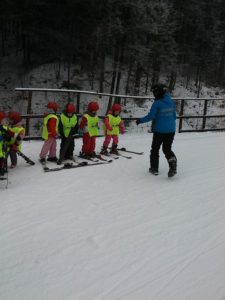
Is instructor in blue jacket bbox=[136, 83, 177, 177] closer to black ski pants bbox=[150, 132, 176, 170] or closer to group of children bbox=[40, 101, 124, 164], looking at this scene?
black ski pants bbox=[150, 132, 176, 170]

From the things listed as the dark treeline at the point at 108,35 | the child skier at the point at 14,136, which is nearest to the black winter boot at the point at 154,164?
the child skier at the point at 14,136

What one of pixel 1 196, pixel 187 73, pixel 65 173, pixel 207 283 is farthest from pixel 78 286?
pixel 187 73

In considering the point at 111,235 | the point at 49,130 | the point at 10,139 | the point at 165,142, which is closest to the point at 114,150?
the point at 49,130

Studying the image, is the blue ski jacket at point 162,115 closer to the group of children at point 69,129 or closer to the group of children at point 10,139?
the group of children at point 69,129

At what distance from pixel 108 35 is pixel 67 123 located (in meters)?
15.8

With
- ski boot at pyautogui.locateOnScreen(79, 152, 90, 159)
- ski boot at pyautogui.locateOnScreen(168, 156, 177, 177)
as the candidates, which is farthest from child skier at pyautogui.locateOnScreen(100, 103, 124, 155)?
ski boot at pyautogui.locateOnScreen(168, 156, 177, 177)

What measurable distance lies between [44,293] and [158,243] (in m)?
1.64

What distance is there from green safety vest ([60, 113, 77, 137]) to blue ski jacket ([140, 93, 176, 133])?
5.82 ft

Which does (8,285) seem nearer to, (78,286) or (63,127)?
(78,286)

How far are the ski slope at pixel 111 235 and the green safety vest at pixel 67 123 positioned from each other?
3.46 feet

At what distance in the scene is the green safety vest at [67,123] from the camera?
8.30 meters

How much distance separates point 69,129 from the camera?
836 centimetres

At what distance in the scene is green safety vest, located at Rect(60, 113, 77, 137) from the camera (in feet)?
27.2

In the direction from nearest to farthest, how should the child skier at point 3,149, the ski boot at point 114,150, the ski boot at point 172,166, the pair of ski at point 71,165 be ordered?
the child skier at point 3,149, the ski boot at point 172,166, the pair of ski at point 71,165, the ski boot at point 114,150
